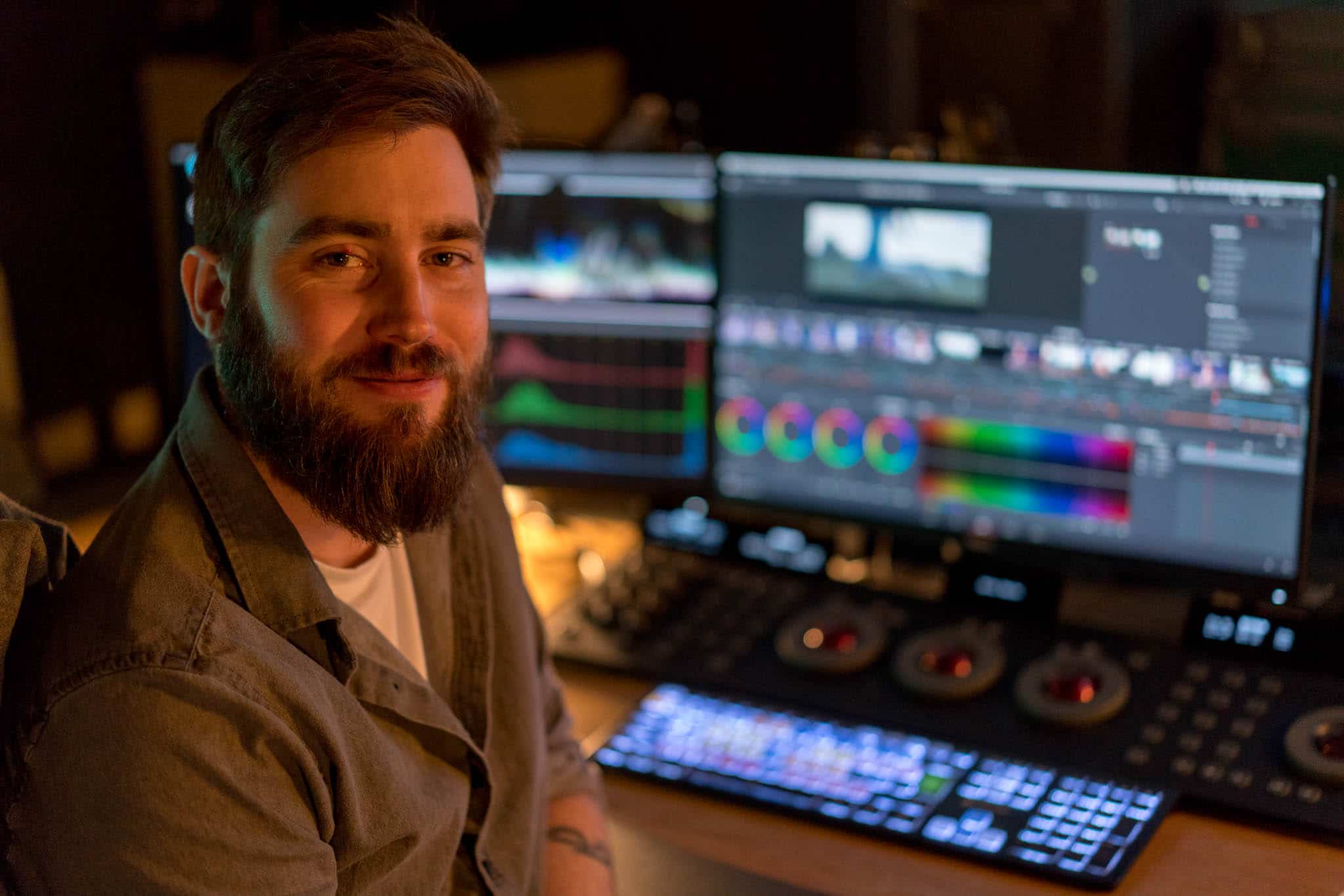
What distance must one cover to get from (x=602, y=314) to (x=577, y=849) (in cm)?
67

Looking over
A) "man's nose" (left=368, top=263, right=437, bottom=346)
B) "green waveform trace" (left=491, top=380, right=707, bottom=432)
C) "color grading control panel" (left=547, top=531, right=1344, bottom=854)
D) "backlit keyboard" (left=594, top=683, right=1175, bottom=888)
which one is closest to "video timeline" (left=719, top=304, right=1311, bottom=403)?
"green waveform trace" (left=491, top=380, right=707, bottom=432)

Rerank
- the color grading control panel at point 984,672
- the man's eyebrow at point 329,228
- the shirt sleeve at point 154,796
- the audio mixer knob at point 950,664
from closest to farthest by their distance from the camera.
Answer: the shirt sleeve at point 154,796, the man's eyebrow at point 329,228, the color grading control panel at point 984,672, the audio mixer knob at point 950,664

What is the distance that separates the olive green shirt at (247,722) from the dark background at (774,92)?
25.8 inches

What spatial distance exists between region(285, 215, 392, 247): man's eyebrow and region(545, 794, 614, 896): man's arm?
22.0 inches

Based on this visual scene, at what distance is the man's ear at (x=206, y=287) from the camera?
3.61ft

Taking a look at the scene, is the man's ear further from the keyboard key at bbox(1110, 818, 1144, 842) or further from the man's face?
the keyboard key at bbox(1110, 818, 1144, 842)

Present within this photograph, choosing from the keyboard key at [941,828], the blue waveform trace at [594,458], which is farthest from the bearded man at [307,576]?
the blue waveform trace at [594,458]

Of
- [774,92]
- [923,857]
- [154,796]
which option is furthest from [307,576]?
[774,92]

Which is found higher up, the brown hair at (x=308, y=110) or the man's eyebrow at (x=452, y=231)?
the brown hair at (x=308, y=110)

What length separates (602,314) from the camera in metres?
1.68

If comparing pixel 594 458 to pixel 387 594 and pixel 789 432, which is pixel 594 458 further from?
pixel 387 594

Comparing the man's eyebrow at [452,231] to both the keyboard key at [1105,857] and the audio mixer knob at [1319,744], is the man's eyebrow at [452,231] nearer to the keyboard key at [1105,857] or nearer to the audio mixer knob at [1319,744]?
the keyboard key at [1105,857]

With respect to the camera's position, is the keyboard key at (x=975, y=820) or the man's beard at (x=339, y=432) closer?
the man's beard at (x=339, y=432)

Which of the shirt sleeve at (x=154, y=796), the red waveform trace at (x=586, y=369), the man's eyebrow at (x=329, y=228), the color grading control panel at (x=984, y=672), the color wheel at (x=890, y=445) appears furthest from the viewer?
the red waveform trace at (x=586, y=369)
